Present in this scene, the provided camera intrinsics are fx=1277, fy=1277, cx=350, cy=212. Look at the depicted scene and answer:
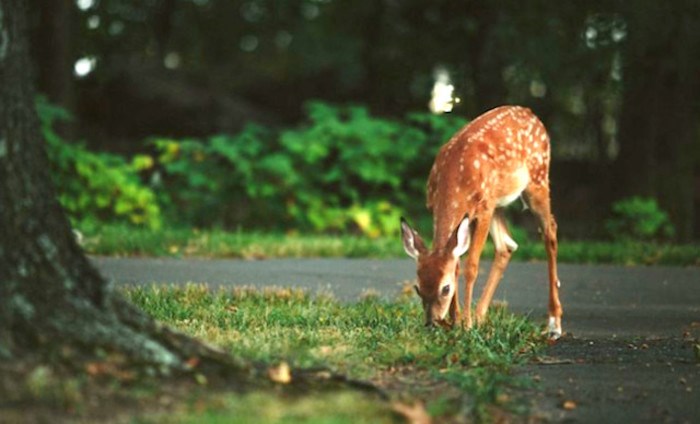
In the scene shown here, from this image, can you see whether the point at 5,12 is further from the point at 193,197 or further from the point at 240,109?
the point at 240,109

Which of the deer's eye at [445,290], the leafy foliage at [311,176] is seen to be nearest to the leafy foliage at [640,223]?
the leafy foliage at [311,176]

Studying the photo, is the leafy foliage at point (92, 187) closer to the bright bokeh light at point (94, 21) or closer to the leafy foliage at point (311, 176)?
the leafy foliage at point (311, 176)

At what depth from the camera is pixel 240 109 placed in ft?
77.5

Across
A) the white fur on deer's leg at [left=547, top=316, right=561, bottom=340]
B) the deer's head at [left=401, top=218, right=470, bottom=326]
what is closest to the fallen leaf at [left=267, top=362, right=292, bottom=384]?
the deer's head at [left=401, top=218, right=470, bottom=326]

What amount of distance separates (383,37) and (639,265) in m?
12.6

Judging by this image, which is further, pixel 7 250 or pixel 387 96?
pixel 387 96

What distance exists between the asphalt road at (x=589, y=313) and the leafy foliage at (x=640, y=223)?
4.53 meters

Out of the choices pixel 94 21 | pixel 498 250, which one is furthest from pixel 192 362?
pixel 94 21

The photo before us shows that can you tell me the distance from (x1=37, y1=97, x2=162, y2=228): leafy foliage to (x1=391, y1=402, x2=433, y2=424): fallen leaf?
34.0 ft

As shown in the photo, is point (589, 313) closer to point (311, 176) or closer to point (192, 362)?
point (192, 362)

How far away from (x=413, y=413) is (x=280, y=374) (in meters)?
0.73

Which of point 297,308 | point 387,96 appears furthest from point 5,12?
point 387,96

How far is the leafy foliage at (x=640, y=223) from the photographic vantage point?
1712 centimetres

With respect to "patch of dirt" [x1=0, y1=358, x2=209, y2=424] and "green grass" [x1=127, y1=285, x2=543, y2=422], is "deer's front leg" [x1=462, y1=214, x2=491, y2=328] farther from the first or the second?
"patch of dirt" [x1=0, y1=358, x2=209, y2=424]
